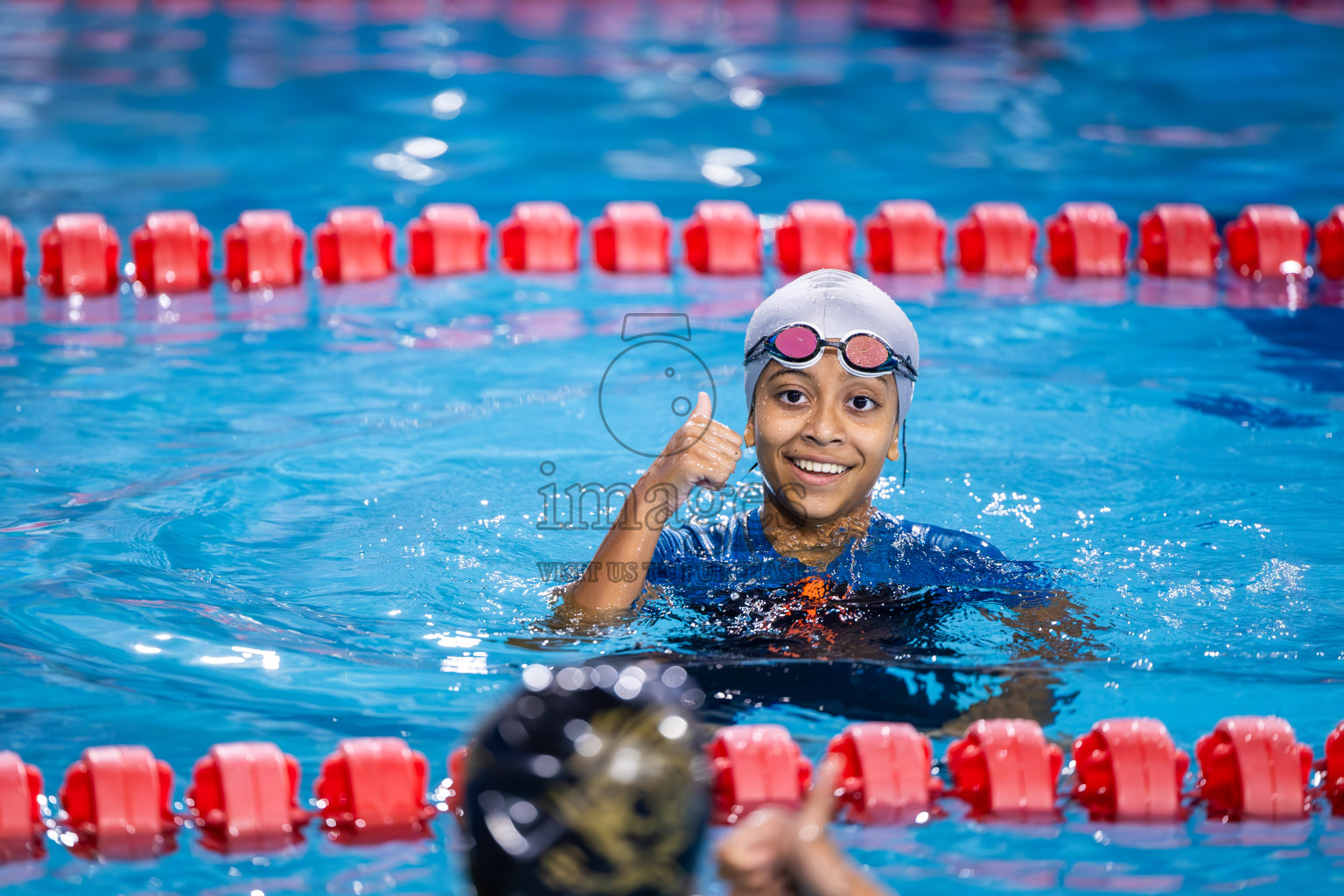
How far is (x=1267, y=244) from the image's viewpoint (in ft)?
24.8

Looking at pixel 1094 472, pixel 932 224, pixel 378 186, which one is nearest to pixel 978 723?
pixel 1094 472

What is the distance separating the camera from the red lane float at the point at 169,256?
7.13m

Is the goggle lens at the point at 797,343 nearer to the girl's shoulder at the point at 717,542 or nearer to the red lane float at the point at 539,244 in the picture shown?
the girl's shoulder at the point at 717,542

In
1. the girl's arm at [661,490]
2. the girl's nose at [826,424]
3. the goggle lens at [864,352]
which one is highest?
the goggle lens at [864,352]

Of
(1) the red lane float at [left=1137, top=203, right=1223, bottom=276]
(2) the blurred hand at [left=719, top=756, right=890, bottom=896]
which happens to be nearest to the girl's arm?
(2) the blurred hand at [left=719, top=756, right=890, bottom=896]

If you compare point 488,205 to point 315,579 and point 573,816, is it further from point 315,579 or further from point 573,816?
point 573,816

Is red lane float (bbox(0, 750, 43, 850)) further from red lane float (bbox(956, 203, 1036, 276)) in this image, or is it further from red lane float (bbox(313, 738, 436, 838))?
red lane float (bbox(956, 203, 1036, 276))

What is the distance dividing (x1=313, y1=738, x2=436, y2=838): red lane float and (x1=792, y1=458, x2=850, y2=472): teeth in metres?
1.11

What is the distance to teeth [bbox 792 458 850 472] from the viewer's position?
11.3 ft

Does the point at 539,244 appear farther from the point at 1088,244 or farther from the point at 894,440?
the point at 894,440

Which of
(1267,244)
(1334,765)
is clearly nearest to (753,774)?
(1334,765)

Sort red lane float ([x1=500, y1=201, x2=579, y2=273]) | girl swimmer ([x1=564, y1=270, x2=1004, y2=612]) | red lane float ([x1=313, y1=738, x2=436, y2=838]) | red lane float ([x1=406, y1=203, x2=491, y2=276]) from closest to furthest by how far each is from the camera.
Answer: red lane float ([x1=313, y1=738, x2=436, y2=838]), girl swimmer ([x1=564, y1=270, x2=1004, y2=612]), red lane float ([x1=406, y1=203, x2=491, y2=276]), red lane float ([x1=500, y1=201, x2=579, y2=273])

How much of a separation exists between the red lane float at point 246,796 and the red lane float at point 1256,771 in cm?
202

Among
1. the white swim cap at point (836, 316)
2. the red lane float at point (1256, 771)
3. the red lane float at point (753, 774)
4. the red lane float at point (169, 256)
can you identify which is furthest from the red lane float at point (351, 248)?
the red lane float at point (1256, 771)
